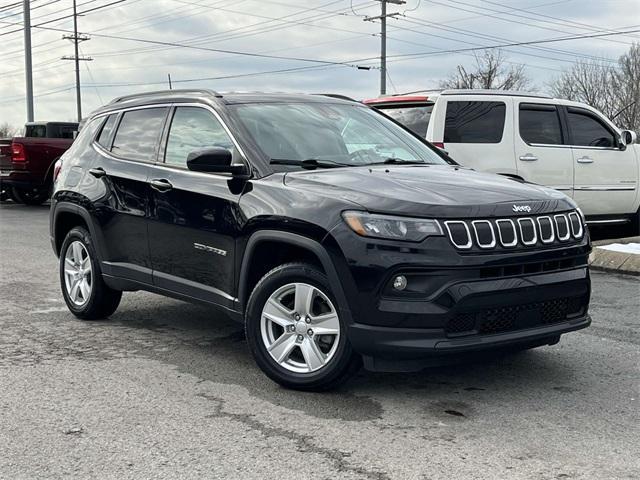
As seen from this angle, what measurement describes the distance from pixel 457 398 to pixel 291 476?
1394 mm

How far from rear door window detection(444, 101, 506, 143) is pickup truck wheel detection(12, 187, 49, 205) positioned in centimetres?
1304

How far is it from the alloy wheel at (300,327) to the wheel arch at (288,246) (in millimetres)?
143

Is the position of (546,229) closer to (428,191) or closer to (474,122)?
(428,191)

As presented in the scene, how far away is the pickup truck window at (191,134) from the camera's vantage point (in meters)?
5.29

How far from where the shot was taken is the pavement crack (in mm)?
3418

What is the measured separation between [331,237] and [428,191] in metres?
0.60

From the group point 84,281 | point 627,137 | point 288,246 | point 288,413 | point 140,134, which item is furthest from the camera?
point 627,137

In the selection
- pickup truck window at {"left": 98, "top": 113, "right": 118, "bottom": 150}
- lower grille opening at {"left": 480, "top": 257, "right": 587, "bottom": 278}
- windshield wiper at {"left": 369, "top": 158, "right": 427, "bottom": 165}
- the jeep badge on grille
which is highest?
pickup truck window at {"left": 98, "top": 113, "right": 118, "bottom": 150}

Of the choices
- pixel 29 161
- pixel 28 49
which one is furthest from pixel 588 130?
pixel 28 49

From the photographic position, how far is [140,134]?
19.9ft

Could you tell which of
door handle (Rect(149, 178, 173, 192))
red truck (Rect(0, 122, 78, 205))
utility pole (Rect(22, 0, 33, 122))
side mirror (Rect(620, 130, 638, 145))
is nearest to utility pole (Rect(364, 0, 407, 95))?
utility pole (Rect(22, 0, 33, 122))

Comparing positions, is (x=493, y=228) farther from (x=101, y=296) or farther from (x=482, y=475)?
(x=101, y=296)

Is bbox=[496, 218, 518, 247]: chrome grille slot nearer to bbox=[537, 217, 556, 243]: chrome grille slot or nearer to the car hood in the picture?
the car hood

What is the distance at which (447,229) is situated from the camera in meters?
4.06
